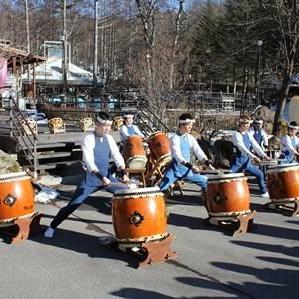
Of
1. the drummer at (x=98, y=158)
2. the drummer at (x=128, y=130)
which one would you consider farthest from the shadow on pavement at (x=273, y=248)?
the drummer at (x=128, y=130)

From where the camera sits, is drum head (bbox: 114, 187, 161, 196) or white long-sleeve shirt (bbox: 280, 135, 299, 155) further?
white long-sleeve shirt (bbox: 280, 135, 299, 155)

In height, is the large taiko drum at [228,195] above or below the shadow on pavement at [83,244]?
above

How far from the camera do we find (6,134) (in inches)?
559

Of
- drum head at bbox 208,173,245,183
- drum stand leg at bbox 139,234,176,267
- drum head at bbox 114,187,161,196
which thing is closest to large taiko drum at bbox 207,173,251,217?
drum head at bbox 208,173,245,183

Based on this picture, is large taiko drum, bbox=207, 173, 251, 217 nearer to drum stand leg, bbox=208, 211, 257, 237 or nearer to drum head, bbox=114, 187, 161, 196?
drum stand leg, bbox=208, 211, 257, 237

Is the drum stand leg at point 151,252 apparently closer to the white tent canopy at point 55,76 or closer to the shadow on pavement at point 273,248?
the shadow on pavement at point 273,248

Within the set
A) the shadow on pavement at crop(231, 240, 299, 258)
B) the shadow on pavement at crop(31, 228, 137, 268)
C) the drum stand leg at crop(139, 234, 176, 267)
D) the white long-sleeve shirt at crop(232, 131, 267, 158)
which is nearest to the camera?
the drum stand leg at crop(139, 234, 176, 267)

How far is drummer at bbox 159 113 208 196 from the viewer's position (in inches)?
360

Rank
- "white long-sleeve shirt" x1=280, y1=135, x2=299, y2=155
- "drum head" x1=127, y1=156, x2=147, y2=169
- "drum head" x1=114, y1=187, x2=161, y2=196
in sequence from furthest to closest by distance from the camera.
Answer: "white long-sleeve shirt" x1=280, y1=135, x2=299, y2=155 < "drum head" x1=127, y1=156, x2=147, y2=169 < "drum head" x1=114, y1=187, x2=161, y2=196

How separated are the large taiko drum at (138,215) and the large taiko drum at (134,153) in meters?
4.51

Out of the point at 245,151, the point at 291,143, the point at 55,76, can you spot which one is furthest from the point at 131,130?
the point at 55,76

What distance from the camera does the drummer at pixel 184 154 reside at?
30.0ft

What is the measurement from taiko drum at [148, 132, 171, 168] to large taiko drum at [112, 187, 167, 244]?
188 inches

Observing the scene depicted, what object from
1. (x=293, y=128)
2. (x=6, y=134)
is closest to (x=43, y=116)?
(x=6, y=134)
